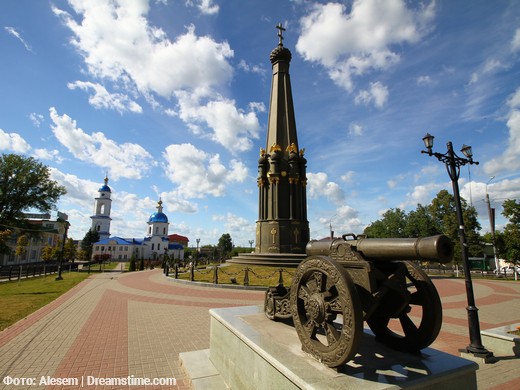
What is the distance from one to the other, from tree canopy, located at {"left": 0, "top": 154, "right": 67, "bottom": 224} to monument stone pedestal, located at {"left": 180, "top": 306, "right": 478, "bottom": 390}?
37427mm

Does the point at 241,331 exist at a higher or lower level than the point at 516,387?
higher

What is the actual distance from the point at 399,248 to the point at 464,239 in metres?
4.45

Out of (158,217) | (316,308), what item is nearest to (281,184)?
(316,308)

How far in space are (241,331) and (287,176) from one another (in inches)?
754

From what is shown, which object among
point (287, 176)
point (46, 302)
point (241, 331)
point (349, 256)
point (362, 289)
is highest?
point (287, 176)

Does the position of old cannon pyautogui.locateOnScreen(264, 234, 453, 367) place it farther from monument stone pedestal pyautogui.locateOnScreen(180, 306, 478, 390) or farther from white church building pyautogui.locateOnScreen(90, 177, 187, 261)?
white church building pyautogui.locateOnScreen(90, 177, 187, 261)

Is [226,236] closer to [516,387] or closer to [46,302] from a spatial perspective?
[46,302]

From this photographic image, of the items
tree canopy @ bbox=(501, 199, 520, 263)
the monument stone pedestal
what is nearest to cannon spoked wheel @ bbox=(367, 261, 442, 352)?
the monument stone pedestal

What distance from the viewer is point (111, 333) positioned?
735cm

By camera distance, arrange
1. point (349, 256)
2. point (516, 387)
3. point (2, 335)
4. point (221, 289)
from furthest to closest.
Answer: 1. point (221, 289)
2. point (2, 335)
3. point (516, 387)
4. point (349, 256)

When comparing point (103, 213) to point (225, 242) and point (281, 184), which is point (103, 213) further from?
point (281, 184)

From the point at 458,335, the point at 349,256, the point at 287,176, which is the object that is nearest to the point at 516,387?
the point at 458,335

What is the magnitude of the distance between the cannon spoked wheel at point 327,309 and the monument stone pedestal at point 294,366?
0.19 metres

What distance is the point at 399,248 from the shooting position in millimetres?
3295
